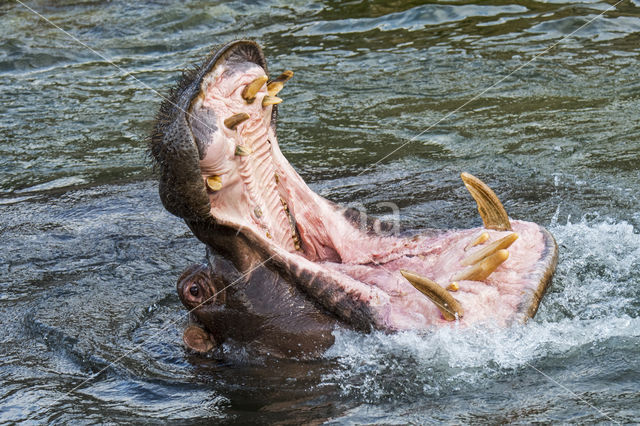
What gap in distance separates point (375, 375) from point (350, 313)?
0.30 m

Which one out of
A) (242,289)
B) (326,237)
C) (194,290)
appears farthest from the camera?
(326,237)

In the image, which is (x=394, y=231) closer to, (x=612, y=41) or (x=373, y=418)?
(x=373, y=418)

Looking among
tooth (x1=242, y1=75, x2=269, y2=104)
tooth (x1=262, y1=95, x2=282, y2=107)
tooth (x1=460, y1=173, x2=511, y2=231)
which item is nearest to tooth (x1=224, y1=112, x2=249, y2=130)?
tooth (x1=242, y1=75, x2=269, y2=104)

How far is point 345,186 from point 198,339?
2.72 m

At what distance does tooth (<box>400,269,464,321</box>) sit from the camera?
11.2ft

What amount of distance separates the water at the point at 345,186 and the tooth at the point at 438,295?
9 centimetres

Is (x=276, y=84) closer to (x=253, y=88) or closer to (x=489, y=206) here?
(x=253, y=88)

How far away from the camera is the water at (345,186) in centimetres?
366

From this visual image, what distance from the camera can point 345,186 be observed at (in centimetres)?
643

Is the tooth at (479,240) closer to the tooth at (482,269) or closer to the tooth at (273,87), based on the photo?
the tooth at (482,269)

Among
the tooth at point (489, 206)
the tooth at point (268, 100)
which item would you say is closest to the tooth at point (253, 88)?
the tooth at point (268, 100)

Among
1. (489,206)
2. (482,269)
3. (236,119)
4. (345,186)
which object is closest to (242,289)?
(236,119)

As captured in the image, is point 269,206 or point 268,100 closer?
point 268,100

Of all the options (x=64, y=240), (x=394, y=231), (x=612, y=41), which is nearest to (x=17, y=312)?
(x=64, y=240)
